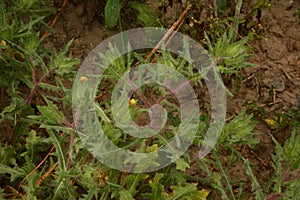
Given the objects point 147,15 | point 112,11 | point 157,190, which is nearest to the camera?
point 157,190

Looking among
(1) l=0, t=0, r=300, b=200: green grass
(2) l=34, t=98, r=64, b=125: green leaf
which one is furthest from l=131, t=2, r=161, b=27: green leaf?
(2) l=34, t=98, r=64, b=125: green leaf

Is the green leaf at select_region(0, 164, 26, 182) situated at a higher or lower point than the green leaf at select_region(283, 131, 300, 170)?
lower

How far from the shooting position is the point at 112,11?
2.73 metres

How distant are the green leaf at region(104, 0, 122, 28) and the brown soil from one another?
15cm

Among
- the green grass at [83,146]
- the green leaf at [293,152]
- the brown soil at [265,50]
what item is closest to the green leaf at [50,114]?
the green grass at [83,146]

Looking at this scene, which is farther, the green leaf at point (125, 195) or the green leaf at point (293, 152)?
the green leaf at point (293, 152)

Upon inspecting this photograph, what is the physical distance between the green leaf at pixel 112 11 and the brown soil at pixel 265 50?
15cm

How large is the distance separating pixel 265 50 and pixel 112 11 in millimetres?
837

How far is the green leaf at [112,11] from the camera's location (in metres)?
2.73

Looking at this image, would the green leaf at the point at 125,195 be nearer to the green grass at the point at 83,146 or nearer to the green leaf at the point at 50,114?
the green grass at the point at 83,146

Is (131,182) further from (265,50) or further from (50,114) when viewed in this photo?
(265,50)

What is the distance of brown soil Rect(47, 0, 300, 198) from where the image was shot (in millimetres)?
2793

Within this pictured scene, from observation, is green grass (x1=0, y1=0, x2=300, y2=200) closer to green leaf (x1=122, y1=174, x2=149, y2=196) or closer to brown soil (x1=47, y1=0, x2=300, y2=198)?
green leaf (x1=122, y1=174, x2=149, y2=196)

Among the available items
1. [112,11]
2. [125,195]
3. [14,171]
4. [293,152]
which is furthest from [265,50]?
[14,171]
